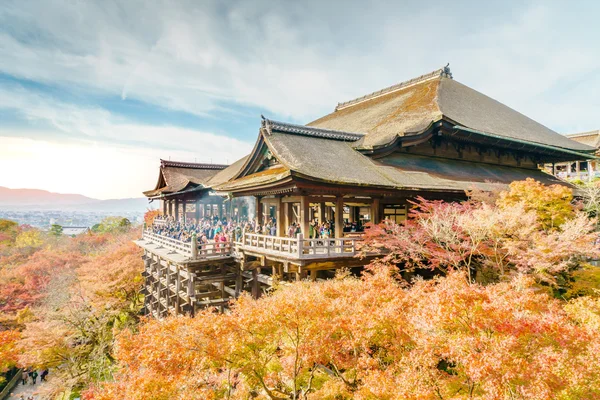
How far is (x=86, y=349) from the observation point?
20.4m

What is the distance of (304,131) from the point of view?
1589 centimetres

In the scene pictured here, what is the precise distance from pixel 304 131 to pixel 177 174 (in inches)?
852

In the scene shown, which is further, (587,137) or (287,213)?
(587,137)

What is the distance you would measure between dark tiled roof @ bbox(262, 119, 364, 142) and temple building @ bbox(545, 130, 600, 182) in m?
19.2

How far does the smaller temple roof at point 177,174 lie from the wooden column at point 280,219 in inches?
662

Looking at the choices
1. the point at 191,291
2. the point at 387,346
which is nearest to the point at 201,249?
the point at 191,291

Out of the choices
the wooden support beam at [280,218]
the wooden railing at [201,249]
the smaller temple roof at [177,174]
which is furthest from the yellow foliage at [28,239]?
the wooden support beam at [280,218]

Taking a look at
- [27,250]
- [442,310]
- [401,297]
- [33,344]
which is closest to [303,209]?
[401,297]

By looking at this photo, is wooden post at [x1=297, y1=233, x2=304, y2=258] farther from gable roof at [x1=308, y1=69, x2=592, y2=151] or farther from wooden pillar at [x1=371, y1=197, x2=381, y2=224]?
gable roof at [x1=308, y1=69, x2=592, y2=151]

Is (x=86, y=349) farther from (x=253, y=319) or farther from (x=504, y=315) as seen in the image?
(x=504, y=315)

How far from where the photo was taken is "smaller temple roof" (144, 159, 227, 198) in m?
31.3

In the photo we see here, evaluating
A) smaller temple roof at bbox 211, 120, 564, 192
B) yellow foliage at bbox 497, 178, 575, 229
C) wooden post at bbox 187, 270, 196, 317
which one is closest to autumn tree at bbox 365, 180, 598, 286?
yellow foliage at bbox 497, 178, 575, 229

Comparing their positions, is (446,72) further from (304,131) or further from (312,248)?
(312,248)

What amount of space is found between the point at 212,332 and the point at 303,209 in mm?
5810
